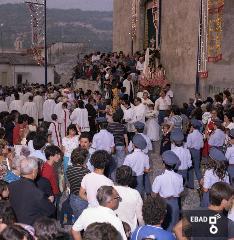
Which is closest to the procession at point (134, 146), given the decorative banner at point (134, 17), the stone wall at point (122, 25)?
the decorative banner at point (134, 17)

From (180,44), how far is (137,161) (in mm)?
13459

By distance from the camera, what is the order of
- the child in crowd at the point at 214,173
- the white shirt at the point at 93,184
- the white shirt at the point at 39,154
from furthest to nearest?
1. the white shirt at the point at 39,154
2. the child in crowd at the point at 214,173
3. the white shirt at the point at 93,184

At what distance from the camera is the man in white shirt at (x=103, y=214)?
229 inches

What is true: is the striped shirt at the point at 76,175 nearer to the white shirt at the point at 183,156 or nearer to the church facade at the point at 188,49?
the white shirt at the point at 183,156

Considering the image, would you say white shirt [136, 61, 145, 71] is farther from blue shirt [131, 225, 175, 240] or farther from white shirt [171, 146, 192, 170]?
blue shirt [131, 225, 175, 240]

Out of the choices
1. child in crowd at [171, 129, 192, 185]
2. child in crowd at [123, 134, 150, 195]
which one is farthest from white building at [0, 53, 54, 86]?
child in crowd at [123, 134, 150, 195]

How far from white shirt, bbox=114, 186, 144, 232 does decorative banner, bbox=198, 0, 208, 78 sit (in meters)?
13.2

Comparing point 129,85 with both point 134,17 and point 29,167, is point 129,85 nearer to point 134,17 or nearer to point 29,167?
point 134,17

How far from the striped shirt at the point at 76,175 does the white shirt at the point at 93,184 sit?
0.42m

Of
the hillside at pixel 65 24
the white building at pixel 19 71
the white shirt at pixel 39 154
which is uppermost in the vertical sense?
the hillside at pixel 65 24

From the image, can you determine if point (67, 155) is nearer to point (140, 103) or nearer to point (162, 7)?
point (140, 103)

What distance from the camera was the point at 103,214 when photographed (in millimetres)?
5859

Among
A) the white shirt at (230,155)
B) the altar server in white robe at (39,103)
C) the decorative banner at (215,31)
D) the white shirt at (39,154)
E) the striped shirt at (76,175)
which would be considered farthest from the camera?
the decorative banner at (215,31)

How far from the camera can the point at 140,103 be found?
15.2 meters
